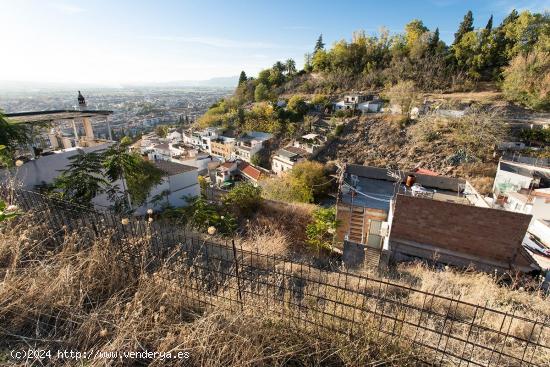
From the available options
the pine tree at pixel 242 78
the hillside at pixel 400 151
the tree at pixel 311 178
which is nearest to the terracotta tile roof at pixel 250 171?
the tree at pixel 311 178

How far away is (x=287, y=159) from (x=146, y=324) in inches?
883

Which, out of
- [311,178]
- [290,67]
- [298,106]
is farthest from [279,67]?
[311,178]

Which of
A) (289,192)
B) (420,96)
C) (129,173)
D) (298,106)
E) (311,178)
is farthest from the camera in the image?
(298,106)

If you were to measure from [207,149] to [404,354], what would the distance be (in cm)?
3495

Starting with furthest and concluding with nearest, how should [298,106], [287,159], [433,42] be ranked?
[433,42] < [298,106] < [287,159]

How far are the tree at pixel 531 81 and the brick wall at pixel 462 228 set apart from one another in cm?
2573

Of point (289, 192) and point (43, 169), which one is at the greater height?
point (43, 169)

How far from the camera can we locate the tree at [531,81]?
75.3 feet

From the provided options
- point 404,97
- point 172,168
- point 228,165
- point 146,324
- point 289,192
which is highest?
point 404,97

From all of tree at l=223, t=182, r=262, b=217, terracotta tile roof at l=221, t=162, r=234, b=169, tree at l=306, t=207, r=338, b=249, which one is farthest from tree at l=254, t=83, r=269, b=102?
tree at l=306, t=207, r=338, b=249

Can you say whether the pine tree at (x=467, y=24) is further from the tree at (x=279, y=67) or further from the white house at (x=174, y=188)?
the white house at (x=174, y=188)

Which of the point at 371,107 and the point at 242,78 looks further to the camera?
the point at 242,78

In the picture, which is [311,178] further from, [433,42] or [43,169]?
[433,42]

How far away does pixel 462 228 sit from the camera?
6500mm
